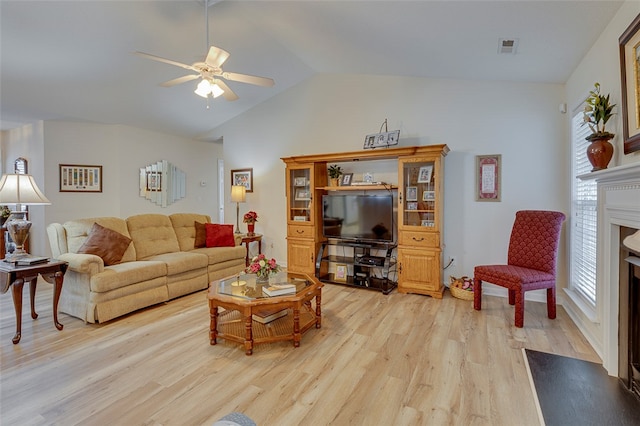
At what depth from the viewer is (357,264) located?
452cm

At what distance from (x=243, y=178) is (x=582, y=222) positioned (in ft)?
16.5

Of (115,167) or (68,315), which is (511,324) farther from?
(115,167)

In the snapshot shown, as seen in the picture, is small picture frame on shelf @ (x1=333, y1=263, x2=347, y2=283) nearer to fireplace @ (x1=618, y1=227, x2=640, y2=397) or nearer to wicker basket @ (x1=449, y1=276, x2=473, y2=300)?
wicker basket @ (x1=449, y1=276, x2=473, y2=300)

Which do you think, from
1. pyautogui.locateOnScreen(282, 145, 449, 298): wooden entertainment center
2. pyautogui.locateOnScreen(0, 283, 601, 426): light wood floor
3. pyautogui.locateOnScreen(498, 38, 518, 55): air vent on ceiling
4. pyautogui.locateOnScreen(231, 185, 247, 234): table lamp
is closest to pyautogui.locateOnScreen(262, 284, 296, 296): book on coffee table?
pyautogui.locateOnScreen(0, 283, 601, 426): light wood floor

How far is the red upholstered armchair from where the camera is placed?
3.08 metres

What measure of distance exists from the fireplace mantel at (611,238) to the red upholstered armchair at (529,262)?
0.69 m

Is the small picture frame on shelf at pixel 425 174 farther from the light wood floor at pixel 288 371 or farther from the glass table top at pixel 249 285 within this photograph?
the glass table top at pixel 249 285

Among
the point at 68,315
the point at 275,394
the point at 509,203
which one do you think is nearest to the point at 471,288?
the point at 509,203

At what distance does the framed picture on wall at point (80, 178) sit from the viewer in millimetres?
5395

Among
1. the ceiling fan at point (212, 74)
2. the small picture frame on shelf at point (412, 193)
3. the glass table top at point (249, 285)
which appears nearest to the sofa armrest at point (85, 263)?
the glass table top at point (249, 285)

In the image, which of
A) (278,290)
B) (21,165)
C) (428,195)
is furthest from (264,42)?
(21,165)

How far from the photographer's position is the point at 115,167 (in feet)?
18.9

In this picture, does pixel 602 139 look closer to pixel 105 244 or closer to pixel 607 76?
pixel 607 76

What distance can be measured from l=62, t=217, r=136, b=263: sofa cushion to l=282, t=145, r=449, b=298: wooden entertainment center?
7.22ft
